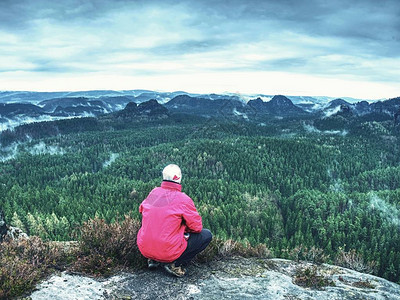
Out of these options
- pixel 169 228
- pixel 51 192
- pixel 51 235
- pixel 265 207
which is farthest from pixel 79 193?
pixel 169 228

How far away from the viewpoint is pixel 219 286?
12.9m

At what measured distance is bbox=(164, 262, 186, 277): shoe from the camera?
12923 mm

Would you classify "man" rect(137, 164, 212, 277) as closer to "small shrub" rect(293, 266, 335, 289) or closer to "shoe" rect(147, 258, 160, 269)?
"shoe" rect(147, 258, 160, 269)

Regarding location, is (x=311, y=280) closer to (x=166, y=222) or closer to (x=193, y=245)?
(x=193, y=245)

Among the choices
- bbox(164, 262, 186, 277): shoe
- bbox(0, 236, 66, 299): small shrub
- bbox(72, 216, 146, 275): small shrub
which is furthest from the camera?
bbox(72, 216, 146, 275): small shrub

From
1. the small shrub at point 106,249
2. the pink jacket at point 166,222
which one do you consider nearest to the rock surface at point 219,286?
the small shrub at point 106,249

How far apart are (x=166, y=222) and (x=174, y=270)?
2837 millimetres

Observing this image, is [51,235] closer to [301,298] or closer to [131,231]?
[131,231]

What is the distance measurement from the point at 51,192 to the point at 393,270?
138011 millimetres

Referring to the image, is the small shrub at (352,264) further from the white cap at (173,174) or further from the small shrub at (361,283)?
the white cap at (173,174)

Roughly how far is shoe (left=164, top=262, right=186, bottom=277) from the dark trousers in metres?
0.30

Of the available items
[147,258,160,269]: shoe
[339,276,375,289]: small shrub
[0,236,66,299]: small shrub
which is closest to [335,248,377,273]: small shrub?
[339,276,375,289]: small shrub

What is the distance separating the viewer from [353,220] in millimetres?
123188

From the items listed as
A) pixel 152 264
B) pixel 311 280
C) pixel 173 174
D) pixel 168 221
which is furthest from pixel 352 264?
pixel 173 174
